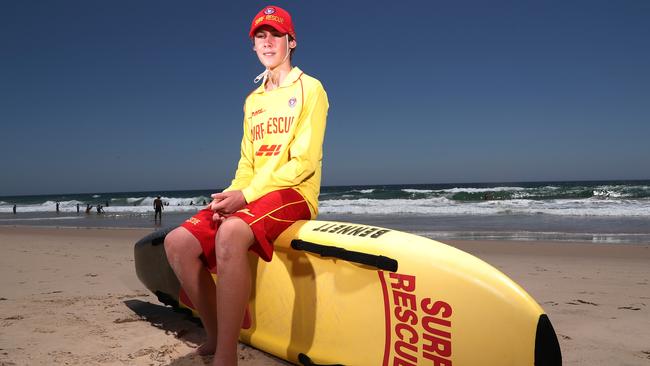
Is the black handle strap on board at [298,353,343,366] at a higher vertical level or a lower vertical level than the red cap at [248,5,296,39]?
lower

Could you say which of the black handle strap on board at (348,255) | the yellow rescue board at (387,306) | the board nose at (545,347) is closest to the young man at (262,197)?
the black handle strap on board at (348,255)

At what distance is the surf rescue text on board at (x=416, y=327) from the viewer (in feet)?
6.15

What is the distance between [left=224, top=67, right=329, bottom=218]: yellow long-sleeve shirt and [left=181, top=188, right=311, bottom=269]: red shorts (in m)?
0.04

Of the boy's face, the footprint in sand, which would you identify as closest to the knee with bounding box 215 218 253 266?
the boy's face

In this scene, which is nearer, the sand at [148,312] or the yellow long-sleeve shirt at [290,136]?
the yellow long-sleeve shirt at [290,136]

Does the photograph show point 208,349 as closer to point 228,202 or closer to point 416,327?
point 228,202

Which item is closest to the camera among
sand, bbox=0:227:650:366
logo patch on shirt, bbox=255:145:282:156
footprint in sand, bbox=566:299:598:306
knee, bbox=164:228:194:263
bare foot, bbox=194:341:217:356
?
knee, bbox=164:228:194:263

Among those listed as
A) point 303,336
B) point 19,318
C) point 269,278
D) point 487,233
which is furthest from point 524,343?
point 487,233

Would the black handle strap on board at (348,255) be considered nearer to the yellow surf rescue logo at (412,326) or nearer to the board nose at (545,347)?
the yellow surf rescue logo at (412,326)

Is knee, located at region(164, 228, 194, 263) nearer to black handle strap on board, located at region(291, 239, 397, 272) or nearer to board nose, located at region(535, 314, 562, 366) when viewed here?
black handle strap on board, located at region(291, 239, 397, 272)

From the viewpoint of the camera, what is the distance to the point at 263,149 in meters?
2.44

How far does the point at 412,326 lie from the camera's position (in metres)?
1.97

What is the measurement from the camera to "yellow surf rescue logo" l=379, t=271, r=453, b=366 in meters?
1.88

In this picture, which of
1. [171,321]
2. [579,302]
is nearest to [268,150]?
[171,321]
